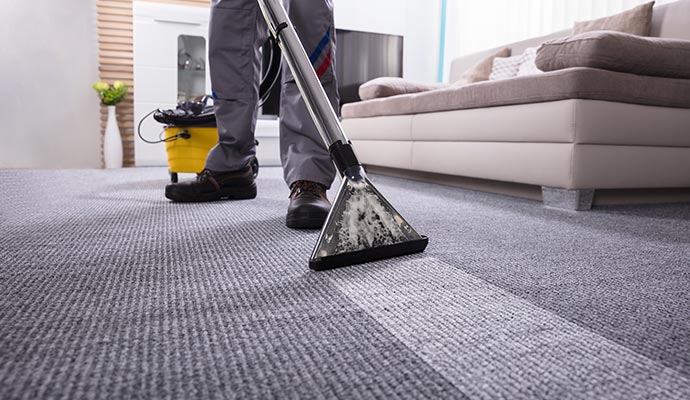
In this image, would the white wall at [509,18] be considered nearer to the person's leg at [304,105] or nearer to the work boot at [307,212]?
the person's leg at [304,105]

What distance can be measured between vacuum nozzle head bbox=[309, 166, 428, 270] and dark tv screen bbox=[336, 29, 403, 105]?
3.41 metres

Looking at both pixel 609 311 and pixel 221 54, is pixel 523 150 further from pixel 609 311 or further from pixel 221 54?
pixel 609 311

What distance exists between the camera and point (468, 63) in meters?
3.28

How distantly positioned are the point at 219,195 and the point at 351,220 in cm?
87

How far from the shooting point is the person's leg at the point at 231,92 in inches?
53.5

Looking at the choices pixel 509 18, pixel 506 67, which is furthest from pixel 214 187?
pixel 509 18

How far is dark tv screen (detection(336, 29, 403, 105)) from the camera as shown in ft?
13.5

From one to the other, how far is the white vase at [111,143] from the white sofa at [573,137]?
244 cm

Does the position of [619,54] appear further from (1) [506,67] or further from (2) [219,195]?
(1) [506,67]

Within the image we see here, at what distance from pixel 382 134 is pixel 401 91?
0.89 ft

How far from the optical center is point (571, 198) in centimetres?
147

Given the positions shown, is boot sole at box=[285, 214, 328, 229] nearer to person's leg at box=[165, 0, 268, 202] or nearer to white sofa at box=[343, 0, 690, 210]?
person's leg at box=[165, 0, 268, 202]

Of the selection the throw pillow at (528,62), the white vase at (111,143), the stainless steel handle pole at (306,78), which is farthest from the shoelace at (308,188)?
the white vase at (111,143)

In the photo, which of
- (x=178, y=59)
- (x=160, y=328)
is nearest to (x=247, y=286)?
(x=160, y=328)
